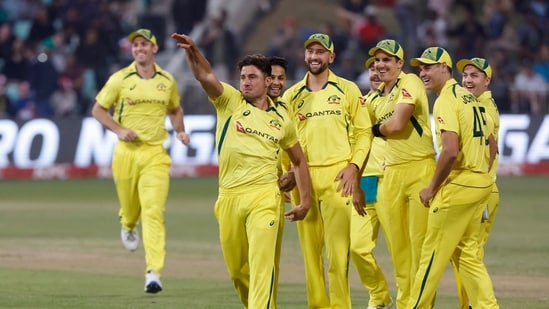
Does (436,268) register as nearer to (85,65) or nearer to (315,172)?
(315,172)

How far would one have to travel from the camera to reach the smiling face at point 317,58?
11586 millimetres

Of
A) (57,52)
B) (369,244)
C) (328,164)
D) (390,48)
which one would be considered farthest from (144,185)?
(57,52)

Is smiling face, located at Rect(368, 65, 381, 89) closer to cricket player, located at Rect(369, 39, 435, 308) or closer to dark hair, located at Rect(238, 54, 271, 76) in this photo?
cricket player, located at Rect(369, 39, 435, 308)

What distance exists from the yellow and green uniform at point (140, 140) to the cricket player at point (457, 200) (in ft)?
14.1

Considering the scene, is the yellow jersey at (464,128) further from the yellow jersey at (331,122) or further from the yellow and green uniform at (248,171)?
the yellow and green uniform at (248,171)

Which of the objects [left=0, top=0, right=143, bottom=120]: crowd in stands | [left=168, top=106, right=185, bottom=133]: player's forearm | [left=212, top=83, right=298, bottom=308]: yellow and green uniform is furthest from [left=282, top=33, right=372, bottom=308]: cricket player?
[left=0, top=0, right=143, bottom=120]: crowd in stands

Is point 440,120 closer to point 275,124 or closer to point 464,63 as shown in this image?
point 275,124

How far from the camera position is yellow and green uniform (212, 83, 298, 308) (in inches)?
406

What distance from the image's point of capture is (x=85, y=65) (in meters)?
31.5

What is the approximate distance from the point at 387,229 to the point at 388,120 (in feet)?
3.21

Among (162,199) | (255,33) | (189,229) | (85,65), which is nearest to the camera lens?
(162,199)

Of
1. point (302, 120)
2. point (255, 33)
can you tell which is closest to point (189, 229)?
point (302, 120)

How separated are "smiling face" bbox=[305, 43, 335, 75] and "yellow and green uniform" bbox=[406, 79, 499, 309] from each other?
1350mm

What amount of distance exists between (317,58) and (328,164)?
3.16 feet
